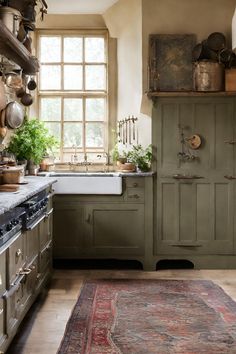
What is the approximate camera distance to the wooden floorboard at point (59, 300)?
338 centimetres

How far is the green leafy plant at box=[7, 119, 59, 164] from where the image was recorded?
531cm

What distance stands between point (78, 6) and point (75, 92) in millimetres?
978

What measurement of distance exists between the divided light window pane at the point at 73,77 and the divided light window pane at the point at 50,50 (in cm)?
17

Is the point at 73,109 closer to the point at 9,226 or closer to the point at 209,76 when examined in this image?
the point at 209,76

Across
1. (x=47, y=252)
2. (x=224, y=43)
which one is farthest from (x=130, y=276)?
(x=224, y=43)

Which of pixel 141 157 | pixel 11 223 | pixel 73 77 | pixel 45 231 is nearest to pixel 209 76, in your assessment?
pixel 141 157

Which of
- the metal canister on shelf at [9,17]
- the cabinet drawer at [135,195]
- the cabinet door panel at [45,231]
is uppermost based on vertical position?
the metal canister on shelf at [9,17]

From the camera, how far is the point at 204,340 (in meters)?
3.40

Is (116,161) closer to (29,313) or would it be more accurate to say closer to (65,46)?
(65,46)

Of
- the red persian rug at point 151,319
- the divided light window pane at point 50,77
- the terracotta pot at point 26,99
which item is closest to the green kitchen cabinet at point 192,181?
the red persian rug at point 151,319

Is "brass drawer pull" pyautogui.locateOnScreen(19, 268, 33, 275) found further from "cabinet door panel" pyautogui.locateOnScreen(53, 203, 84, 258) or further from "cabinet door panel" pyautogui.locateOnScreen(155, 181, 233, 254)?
"cabinet door panel" pyautogui.locateOnScreen(155, 181, 233, 254)

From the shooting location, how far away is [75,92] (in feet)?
20.3

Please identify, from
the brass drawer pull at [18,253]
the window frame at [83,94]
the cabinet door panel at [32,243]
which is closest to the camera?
the brass drawer pull at [18,253]

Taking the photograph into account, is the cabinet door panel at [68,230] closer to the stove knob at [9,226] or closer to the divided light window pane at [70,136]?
the divided light window pane at [70,136]
